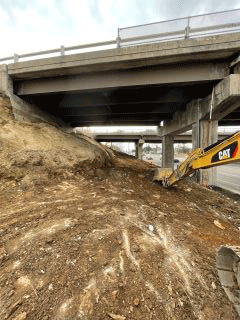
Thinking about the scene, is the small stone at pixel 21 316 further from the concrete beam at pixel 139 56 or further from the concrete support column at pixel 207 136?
the concrete support column at pixel 207 136

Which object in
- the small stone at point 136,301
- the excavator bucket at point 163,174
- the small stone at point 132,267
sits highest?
the excavator bucket at point 163,174

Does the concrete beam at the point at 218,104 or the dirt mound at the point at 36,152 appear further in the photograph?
the concrete beam at the point at 218,104

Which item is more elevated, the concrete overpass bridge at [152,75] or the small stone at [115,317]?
the concrete overpass bridge at [152,75]

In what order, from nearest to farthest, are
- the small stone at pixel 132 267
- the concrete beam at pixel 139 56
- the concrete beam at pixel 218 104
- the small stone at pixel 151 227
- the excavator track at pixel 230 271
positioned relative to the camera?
→ the excavator track at pixel 230 271 < the small stone at pixel 132 267 < the small stone at pixel 151 227 < the concrete beam at pixel 139 56 < the concrete beam at pixel 218 104

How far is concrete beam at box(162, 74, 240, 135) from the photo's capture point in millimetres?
9031

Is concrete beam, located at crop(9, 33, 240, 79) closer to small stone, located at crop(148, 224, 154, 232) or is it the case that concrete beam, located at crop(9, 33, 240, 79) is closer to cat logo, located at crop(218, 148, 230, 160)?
cat logo, located at crop(218, 148, 230, 160)

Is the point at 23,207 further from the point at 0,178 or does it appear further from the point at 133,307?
the point at 133,307

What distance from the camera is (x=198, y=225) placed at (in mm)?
5383

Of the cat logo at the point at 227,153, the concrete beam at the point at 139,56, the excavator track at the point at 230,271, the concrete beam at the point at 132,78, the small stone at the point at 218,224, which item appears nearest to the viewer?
the excavator track at the point at 230,271

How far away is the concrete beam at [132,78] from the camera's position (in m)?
9.84

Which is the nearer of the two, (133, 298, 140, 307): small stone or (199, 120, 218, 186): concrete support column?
(133, 298, 140, 307): small stone

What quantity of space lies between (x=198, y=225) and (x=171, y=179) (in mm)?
3133

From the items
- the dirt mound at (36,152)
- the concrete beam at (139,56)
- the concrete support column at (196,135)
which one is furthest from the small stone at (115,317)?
the concrete support column at (196,135)

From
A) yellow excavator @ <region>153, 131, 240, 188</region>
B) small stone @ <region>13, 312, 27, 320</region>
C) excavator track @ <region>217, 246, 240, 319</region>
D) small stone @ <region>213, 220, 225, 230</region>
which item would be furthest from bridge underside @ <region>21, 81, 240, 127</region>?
small stone @ <region>13, 312, 27, 320</region>
